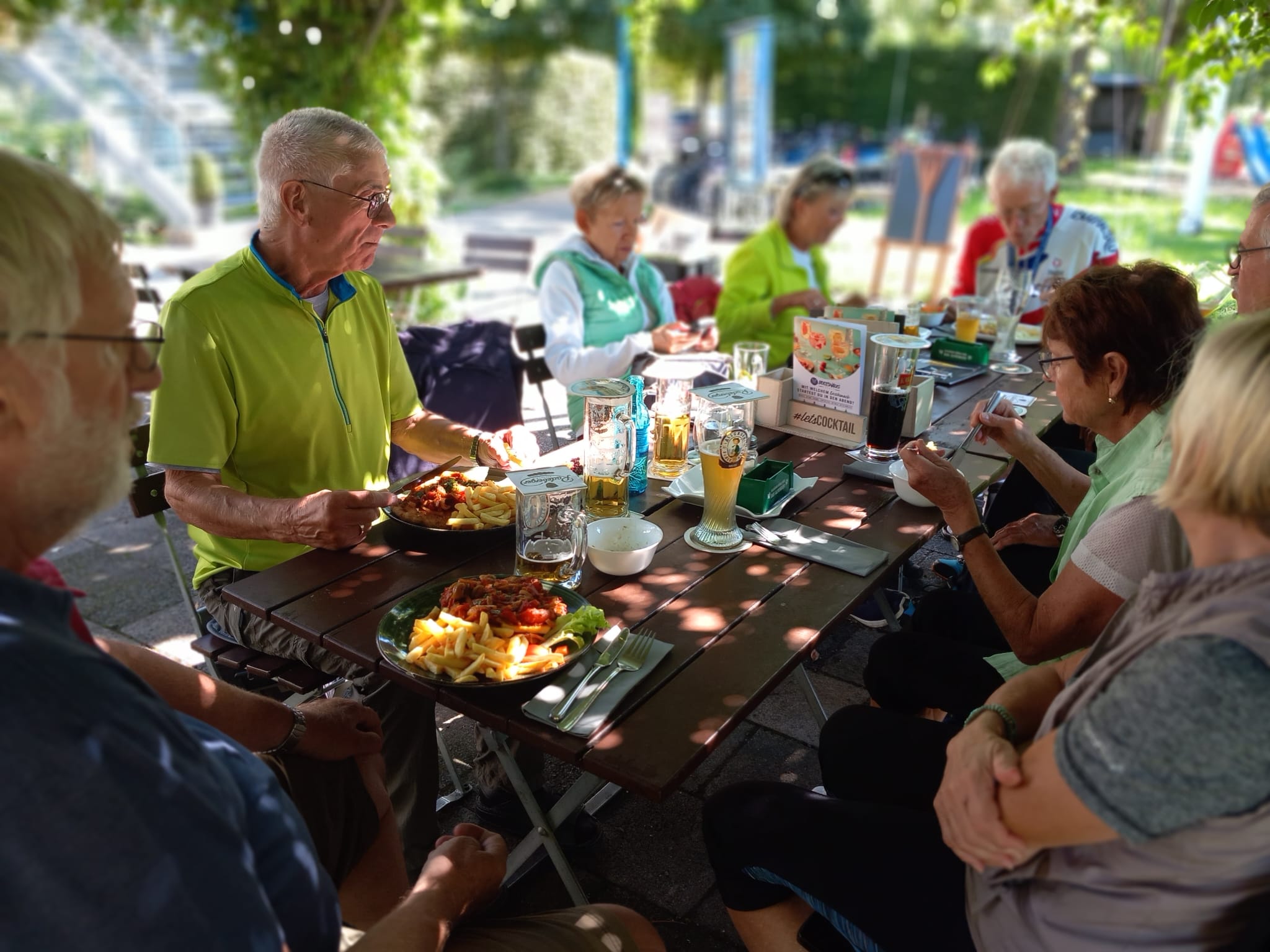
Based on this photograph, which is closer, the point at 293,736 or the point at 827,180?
the point at 293,736

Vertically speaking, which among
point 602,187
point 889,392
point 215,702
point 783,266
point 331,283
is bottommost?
point 215,702

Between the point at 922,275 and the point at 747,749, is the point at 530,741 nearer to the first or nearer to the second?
the point at 747,749

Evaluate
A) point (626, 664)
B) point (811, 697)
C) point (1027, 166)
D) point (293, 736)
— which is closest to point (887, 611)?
point (811, 697)

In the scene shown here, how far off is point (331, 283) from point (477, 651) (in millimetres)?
1437

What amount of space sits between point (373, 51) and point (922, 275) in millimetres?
6628

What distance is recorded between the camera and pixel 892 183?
1048 centimetres

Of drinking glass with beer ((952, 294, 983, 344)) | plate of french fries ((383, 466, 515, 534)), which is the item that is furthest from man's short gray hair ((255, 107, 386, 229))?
drinking glass with beer ((952, 294, 983, 344))

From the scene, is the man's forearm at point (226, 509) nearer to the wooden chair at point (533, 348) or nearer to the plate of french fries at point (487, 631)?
the plate of french fries at point (487, 631)

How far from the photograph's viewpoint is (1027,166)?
15.0 ft

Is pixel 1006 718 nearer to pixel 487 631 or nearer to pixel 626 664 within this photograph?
pixel 626 664

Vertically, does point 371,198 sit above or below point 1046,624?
above

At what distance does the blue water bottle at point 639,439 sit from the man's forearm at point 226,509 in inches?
33.0

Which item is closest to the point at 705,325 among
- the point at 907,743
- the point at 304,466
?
the point at 304,466

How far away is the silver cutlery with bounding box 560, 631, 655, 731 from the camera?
1.51 m
